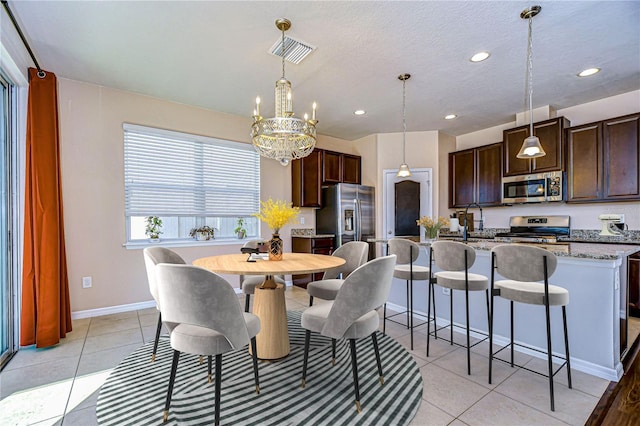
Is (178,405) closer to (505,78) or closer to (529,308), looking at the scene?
(529,308)

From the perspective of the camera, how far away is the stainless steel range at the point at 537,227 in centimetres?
407

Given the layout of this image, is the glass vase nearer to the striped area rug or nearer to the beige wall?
the striped area rug

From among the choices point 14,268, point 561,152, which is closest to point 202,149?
point 14,268

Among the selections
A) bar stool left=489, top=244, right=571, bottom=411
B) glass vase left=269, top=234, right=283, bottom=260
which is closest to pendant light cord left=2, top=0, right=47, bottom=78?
glass vase left=269, top=234, right=283, bottom=260

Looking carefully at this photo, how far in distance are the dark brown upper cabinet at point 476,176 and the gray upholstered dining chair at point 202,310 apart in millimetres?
4500

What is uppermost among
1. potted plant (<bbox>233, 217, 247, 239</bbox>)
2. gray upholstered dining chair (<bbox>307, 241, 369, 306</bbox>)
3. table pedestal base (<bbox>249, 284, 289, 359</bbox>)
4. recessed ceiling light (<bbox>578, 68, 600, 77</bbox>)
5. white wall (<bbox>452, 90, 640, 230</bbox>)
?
recessed ceiling light (<bbox>578, 68, 600, 77</bbox>)

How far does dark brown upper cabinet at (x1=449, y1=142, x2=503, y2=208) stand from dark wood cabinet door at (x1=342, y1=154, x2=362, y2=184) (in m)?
1.68

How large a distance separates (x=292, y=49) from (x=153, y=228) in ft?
9.36

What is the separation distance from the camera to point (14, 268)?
2.57 metres

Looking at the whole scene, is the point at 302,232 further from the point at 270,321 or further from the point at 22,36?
the point at 22,36

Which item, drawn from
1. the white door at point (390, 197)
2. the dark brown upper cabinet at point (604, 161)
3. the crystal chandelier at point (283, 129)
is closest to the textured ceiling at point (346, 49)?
the crystal chandelier at point (283, 129)

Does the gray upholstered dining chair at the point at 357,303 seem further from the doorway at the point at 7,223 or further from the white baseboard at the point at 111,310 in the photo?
the white baseboard at the point at 111,310

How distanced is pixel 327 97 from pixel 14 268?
367 centimetres

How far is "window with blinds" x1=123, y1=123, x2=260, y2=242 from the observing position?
373cm
